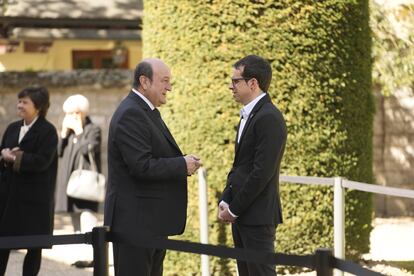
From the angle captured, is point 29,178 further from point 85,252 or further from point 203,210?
point 85,252

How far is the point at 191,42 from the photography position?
8.91m

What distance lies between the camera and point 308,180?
8.19 meters

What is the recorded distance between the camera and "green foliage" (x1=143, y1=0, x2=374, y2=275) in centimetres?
878

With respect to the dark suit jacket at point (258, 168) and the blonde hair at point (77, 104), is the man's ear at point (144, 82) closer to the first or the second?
the dark suit jacket at point (258, 168)

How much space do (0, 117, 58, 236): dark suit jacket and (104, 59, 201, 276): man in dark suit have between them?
222 cm

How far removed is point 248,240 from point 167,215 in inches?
24.2

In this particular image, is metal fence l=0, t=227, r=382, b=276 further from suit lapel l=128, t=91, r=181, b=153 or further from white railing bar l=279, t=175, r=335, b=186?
white railing bar l=279, t=175, r=335, b=186

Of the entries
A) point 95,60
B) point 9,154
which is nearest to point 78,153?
point 9,154

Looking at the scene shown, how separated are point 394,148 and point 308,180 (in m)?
7.78

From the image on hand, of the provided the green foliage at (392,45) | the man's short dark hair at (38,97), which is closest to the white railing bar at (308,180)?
the man's short dark hair at (38,97)

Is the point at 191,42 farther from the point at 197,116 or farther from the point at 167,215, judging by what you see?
the point at 167,215

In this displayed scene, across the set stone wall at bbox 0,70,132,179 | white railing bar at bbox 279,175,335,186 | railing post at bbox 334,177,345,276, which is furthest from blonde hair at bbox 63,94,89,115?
stone wall at bbox 0,70,132,179

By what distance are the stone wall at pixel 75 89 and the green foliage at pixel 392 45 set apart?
3.72 metres

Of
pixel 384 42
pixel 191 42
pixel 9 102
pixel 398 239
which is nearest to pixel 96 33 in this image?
pixel 9 102
